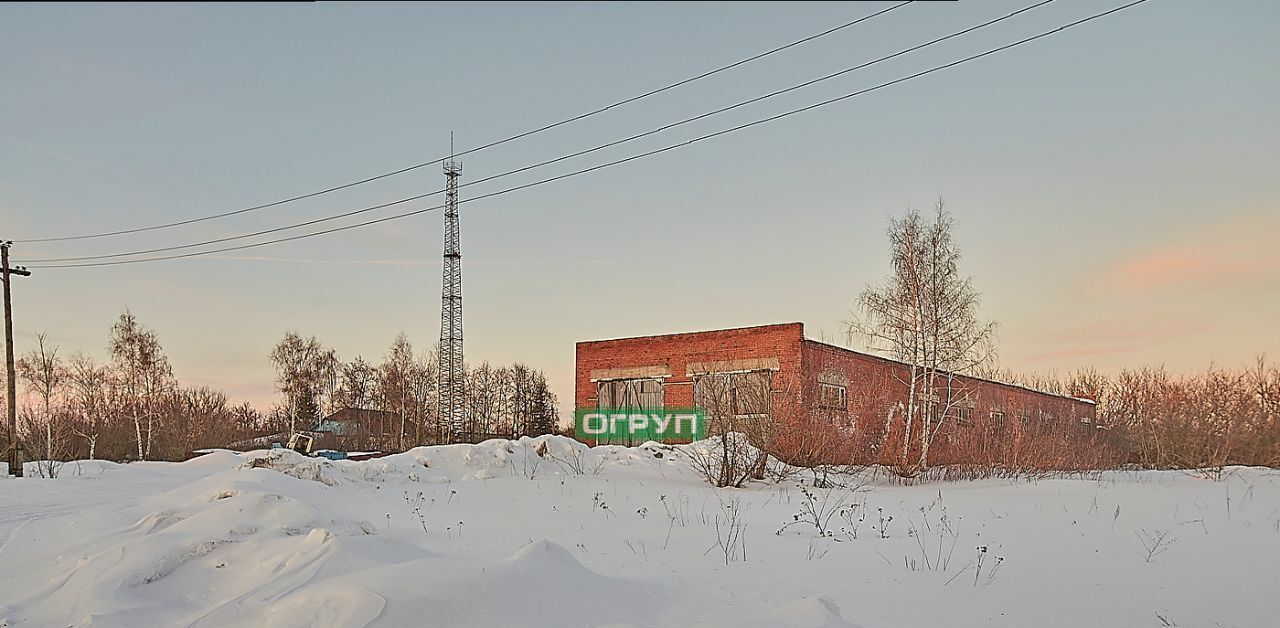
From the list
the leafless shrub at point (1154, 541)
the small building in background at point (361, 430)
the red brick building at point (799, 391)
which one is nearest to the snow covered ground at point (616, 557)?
the leafless shrub at point (1154, 541)

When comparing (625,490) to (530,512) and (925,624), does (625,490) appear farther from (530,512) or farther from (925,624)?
(925,624)

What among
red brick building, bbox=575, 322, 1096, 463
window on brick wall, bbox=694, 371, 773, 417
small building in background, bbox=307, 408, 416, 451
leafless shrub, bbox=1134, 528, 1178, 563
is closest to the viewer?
leafless shrub, bbox=1134, 528, 1178, 563

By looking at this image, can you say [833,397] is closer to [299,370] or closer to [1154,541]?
[1154,541]

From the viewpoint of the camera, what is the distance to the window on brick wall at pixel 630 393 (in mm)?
27641

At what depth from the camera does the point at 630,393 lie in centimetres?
2823

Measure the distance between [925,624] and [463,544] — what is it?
4643mm

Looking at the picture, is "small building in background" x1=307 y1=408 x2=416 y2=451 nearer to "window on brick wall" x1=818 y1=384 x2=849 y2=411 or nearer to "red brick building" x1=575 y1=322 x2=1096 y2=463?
"red brick building" x1=575 y1=322 x2=1096 y2=463

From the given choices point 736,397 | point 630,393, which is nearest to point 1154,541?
point 736,397

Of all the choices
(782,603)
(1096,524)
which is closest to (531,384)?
(1096,524)

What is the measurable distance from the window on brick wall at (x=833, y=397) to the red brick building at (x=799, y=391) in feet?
0.11

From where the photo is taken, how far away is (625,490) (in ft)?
46.3

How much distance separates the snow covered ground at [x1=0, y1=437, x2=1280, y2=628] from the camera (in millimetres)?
5832

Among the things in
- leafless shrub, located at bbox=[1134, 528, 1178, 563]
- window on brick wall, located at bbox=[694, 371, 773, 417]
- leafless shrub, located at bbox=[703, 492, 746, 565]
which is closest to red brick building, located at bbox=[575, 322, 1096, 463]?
window on brick wall, located at bbox=[694, 371, 773, 417]

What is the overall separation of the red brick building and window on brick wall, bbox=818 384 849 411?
3 centimetres
